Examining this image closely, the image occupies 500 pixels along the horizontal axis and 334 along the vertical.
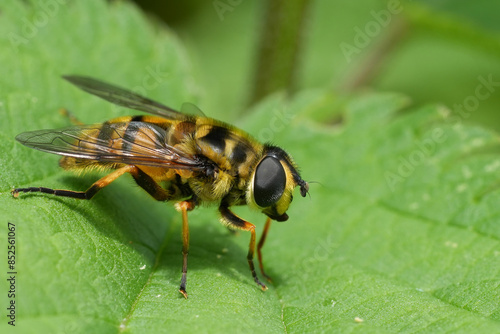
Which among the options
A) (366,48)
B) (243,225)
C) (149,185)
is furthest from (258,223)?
(366,48)

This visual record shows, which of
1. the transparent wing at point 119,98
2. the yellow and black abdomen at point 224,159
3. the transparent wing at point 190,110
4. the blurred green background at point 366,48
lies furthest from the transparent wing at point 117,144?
the blurred green background at point 366,48

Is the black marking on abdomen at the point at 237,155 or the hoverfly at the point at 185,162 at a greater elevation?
the black marking on abdomen at the point at 237,155

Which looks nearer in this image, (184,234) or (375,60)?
(184,234)

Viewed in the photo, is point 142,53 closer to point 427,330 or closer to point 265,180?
point 265,180

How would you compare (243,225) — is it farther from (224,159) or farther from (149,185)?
(149,185)

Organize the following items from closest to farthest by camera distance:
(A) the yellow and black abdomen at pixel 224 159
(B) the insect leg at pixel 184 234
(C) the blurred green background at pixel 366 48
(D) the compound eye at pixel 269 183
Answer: (B) the insect leg at pixel 184 234 → (D) the compound eye at pixel 269 183 → (A) the yellow and black abdomen at pixel 224 159 → (C) the blurred green background at pixel 366 48

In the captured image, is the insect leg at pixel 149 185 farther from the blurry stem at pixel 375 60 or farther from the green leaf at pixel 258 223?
the blurry stem at pixel 375 60

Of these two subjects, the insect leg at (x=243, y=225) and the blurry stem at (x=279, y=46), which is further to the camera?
the blurry stem at (x=279, y=46)
